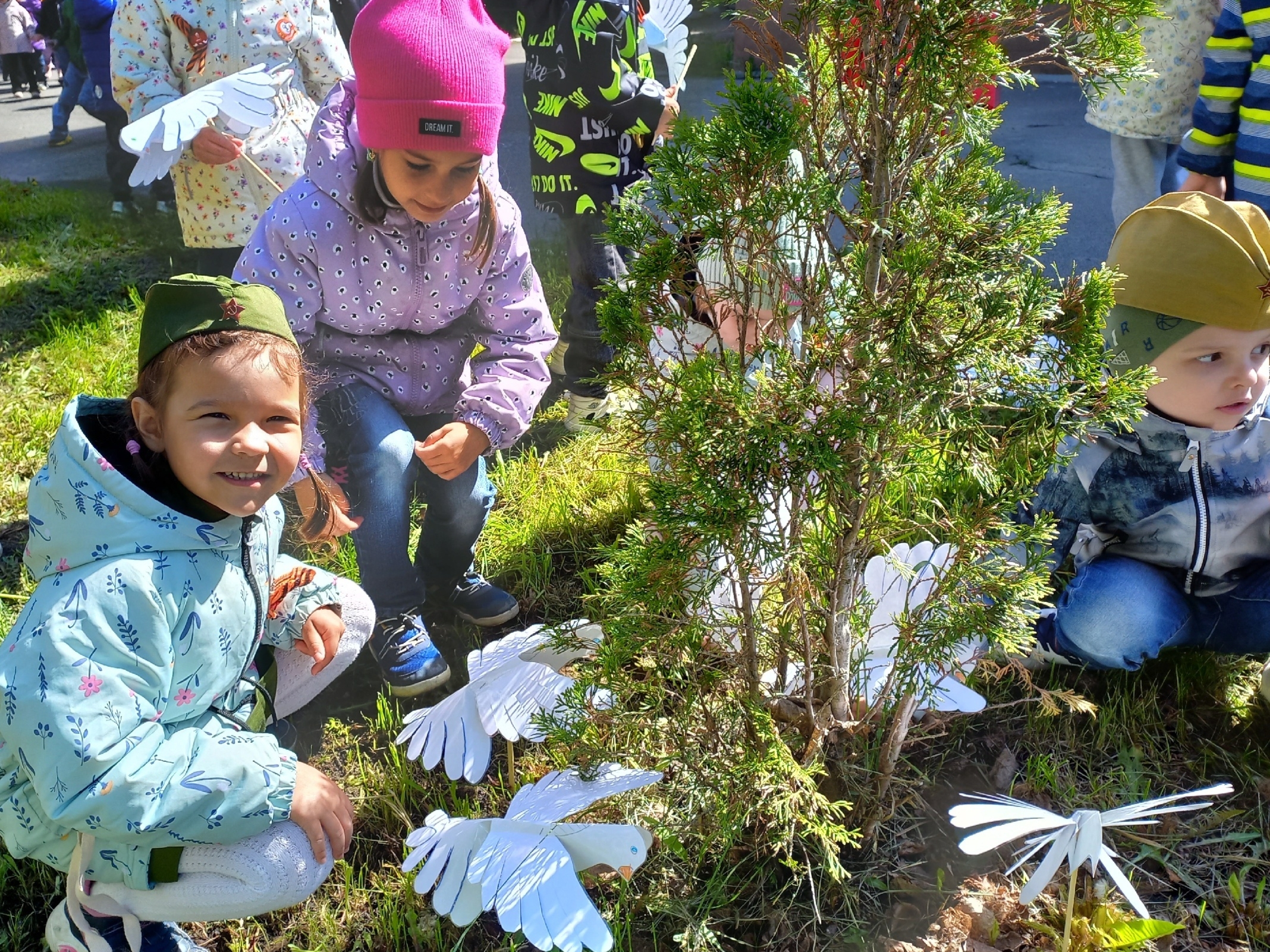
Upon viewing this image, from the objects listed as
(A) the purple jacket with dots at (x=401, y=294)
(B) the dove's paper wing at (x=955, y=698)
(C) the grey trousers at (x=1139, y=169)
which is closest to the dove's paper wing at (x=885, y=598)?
(B) the dove's paper wing at (x=955, y=698)

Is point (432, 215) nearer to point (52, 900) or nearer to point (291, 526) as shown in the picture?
point (291, 526)

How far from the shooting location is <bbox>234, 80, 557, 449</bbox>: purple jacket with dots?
215cm

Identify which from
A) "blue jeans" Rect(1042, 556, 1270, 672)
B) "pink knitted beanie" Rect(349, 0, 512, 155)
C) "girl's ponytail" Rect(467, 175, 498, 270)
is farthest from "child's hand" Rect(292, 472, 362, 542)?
"blue jeans" Rect(1042, 556, 1270, 672)

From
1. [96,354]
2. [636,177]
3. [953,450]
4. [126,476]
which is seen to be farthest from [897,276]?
[96,354]

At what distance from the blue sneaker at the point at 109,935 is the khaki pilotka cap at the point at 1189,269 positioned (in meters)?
1.77

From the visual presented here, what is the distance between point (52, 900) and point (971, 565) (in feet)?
5.33

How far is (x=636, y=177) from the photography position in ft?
10.5

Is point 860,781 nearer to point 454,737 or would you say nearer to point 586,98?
point 454,737

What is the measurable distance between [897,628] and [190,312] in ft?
4.02

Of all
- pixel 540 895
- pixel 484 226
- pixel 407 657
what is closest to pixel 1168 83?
pixel 484 226

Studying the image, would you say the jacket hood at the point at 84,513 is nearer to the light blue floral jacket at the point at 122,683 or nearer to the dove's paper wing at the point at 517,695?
the light blue floral jacket at the point at 122,683

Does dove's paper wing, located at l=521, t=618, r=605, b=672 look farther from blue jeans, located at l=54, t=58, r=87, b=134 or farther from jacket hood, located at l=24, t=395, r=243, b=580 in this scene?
blue jeans, located at l=54, t=58, r=87, b=134

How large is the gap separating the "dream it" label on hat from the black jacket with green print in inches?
35.7

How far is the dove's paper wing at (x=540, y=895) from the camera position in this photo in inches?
52.4
